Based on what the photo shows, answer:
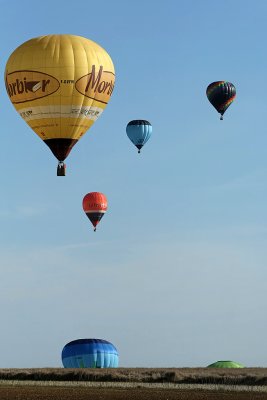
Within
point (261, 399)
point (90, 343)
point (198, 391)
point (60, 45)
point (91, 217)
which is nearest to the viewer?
point (261, 399)

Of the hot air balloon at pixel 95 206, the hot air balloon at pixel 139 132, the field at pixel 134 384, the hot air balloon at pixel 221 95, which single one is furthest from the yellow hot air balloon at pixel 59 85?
the hot air balloon at pixel 139 132

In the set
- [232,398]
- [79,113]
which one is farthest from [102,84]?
[232,398]

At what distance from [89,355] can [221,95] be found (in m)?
29.5

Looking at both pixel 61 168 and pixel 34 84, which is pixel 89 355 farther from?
pixel 34 84

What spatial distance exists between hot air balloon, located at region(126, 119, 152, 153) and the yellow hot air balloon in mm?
30533

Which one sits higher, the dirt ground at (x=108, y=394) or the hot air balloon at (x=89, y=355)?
the hot air balloon at (x=89, y=355)

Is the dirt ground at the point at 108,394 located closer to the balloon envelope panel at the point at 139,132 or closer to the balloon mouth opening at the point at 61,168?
the balloon mouth opening at the point at 61,168

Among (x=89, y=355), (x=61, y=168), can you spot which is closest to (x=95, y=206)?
(x=89, y=355)

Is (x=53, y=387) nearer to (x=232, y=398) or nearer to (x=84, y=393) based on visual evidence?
(x=84, y=393)

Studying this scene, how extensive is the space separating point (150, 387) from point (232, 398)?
28.8ft

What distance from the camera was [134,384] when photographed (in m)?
72.6

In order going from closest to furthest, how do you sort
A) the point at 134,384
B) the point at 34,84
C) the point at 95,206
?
the point at 134,384, the point at 34,84, the point at 95,206

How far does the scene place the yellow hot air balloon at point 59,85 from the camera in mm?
79250

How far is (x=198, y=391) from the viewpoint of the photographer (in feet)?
221
